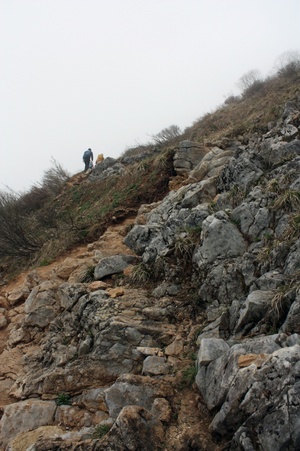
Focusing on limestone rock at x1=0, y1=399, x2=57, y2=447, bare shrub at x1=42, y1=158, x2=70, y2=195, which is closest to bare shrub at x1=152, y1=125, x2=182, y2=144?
bare shrub at x1=42, y1=158, x2=70, y2=195

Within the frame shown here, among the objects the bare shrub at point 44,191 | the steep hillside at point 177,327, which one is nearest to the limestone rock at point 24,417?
the steep hillside at point 177,327

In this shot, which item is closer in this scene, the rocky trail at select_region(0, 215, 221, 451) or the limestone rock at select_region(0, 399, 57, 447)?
the rocky trail at select_region(0, 215, 221, 451)

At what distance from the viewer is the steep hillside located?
3.56 metres

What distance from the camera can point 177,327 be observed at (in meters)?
5.68

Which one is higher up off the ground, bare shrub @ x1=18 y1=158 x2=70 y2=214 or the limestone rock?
bare shrub @ x1=18 y1=158 x2=70 y2=214

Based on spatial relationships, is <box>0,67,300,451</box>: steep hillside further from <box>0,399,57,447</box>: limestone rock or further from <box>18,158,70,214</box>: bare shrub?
<box>18,158,70,214</box>: bare shrub

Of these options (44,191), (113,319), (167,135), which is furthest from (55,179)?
(113,319)

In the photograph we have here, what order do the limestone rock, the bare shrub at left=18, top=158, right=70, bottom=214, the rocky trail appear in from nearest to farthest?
the rocky trail → the limestone rock → the bare shrub at left=18, top=158, right=70, bottom=214

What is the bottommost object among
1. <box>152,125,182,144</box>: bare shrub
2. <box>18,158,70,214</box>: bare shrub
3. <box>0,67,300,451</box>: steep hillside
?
<box>0,67,300,451</box>: steep hillside

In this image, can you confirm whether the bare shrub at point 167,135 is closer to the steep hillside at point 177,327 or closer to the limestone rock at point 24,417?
the steep hillside at point 177,327

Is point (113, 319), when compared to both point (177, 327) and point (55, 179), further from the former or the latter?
point (55, 179)

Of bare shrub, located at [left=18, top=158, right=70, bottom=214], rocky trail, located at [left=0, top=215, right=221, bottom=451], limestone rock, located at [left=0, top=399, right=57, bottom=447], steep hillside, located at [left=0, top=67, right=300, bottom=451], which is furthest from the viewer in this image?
bare shrub, located at [left=18, top=158, right=70, bottom=214]

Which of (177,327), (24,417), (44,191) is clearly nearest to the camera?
(24,417)

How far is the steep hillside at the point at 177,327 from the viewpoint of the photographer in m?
3.56
